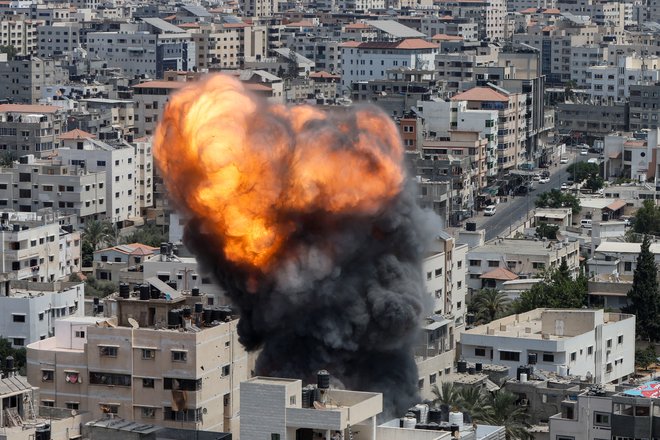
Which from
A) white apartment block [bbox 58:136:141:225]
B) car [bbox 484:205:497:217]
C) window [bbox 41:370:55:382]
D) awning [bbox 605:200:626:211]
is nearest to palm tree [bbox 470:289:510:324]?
window [bbox 41:370:55:382]

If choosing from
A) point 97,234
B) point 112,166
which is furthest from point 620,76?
point 97,234

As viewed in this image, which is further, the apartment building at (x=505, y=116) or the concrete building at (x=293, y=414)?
the apartment building at (x=505, y=116)

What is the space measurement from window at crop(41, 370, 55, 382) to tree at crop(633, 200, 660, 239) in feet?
137

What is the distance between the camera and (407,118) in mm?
113000

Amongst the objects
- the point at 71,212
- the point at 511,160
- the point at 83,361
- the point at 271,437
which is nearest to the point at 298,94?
the point at 511,160

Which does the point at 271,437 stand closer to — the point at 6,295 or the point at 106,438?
the point at 106,438

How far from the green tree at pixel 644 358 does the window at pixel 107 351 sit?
19.1 metres

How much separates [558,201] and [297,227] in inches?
1922

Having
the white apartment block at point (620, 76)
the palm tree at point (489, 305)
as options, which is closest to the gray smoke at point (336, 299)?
the palm tree at point (489, 305)

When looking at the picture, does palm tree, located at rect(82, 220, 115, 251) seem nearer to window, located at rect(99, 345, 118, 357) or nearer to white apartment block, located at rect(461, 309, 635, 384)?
white apartment block, located at rect(461, 309, 635, 384)

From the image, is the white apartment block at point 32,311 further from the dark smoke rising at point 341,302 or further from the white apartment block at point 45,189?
the white apartment block at point 45,189

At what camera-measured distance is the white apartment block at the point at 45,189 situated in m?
95.6

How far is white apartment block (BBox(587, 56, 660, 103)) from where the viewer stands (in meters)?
151

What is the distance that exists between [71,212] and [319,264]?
43.7 metres
